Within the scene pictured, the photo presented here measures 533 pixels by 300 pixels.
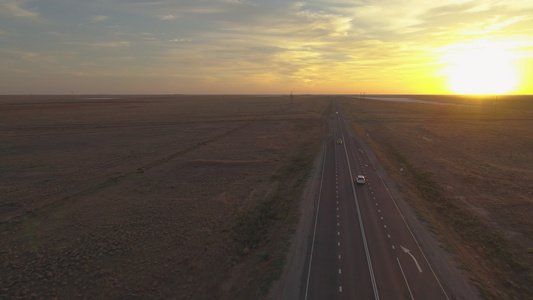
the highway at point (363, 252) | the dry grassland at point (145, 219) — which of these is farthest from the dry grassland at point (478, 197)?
the dry grassland at point (145, 219)

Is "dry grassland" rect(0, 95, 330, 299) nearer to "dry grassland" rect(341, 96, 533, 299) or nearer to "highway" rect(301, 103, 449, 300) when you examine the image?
"highway" rect(301, 103, 449, 300)

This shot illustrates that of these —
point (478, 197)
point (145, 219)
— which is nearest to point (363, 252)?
point (145, 219)

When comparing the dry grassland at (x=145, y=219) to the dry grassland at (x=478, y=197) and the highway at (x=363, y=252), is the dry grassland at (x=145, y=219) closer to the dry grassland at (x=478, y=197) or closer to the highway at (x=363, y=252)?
the highway at (x=363, y=252)

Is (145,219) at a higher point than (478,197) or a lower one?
lower

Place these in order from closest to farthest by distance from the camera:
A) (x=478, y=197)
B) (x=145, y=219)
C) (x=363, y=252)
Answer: (x=363, y=252) < (x=145, y=219) < (x=478, y=197)

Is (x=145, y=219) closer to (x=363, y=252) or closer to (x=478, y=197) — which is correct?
(x=363, y=252)

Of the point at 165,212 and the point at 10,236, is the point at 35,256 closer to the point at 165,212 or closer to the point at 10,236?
the point at 10,236

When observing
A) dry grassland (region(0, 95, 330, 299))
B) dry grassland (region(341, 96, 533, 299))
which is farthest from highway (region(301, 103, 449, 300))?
dry grassland (region(0, 95, 330, 299))
